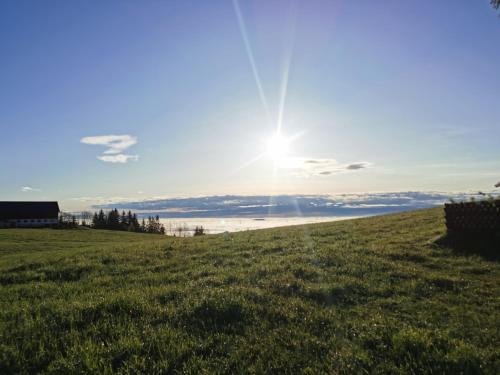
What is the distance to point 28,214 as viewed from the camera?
119 m

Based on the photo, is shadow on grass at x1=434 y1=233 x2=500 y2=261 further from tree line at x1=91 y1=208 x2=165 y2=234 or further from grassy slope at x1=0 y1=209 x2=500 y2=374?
tree line at x1=91 y1=208 x2=165 y2=234

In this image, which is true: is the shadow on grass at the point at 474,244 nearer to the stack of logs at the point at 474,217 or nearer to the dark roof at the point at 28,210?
the stack of logs at the point at 474,217

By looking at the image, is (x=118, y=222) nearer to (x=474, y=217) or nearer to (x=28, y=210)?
(x=28, y=210)

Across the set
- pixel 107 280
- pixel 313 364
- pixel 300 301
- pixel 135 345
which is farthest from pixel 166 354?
pixel 107 280

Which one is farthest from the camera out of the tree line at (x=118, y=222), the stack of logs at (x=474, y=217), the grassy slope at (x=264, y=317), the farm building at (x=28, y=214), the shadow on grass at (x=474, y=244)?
the tree line at (x=118, y=222)

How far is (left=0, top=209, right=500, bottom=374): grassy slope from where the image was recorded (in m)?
5.57

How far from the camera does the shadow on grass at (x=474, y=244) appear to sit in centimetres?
1374

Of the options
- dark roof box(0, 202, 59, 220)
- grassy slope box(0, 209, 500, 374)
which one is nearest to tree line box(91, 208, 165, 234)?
dark roof box(0, 202, 59, 220)

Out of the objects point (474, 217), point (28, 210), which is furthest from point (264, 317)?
point (28, 210)

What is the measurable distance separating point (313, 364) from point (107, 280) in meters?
9.32

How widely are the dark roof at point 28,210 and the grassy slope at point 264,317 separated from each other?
13016 centimetres

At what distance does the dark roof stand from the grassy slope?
130165mm

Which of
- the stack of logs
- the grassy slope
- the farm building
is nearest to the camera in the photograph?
the grassy slope

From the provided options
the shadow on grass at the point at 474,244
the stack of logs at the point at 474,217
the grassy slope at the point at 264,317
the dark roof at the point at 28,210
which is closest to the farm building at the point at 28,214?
the dark roof at the point at 28,210
